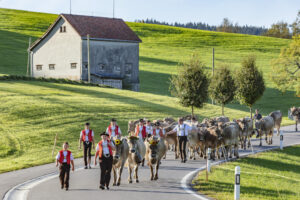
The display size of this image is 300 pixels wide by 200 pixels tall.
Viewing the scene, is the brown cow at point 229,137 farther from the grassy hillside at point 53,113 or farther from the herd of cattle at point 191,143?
the grassy hillside at point 53,113

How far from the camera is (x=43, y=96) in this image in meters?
44.1

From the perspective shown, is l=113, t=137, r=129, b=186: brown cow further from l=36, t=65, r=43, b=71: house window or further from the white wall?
l=36, t=65, r=43, b=71: house window

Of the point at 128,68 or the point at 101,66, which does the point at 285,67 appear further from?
the point at 101,66

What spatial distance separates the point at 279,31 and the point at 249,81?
136 meters

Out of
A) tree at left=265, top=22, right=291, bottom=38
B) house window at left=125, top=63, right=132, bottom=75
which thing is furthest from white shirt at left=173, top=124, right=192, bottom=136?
tree at left=265, top=22, right=291, bottom=38

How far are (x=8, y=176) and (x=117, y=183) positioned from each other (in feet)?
17.8

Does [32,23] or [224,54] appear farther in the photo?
[32,23]

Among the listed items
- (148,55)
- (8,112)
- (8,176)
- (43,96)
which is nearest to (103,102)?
(43,96)

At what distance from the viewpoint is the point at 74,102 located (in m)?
42.7

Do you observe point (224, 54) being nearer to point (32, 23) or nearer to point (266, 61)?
point (266, 61)

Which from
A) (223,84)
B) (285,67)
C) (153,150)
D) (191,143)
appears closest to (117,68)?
(285,67)

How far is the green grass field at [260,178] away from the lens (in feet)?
54.6

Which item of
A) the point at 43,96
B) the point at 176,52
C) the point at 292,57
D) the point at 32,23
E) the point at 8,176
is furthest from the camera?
the point at 32,23

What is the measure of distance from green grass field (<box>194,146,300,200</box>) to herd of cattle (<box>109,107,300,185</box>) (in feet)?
4.94
